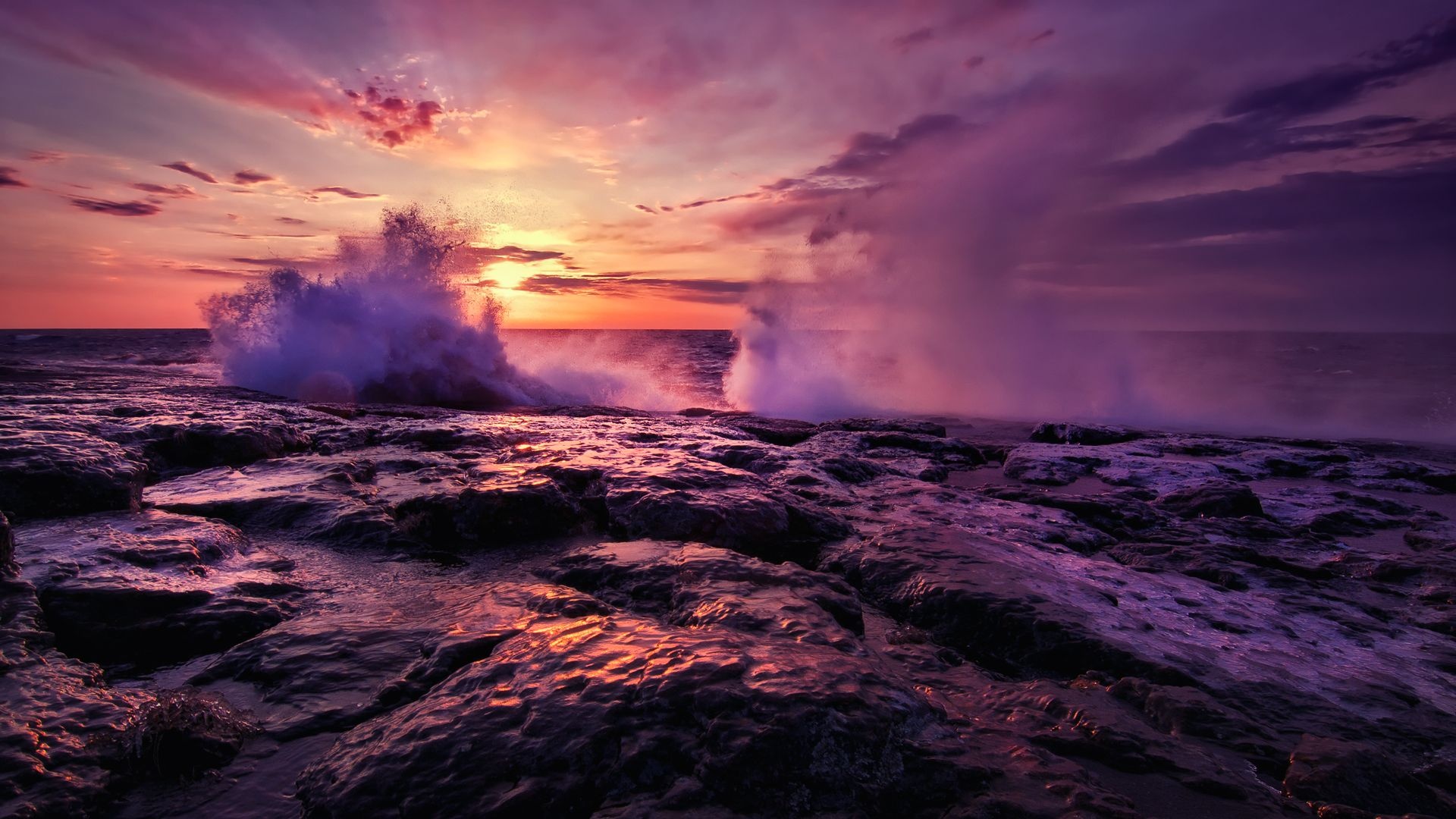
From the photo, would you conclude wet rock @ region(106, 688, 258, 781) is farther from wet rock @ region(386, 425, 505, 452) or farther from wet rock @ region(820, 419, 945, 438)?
wet rock @ region(820, 419, 945, 438)

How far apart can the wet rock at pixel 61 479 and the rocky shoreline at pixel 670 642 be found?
2cm

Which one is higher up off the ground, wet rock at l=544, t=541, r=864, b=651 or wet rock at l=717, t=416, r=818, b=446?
wet rock at l=544, t=541, r=864, b=651

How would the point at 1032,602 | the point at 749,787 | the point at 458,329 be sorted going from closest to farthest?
the point at 749,787
the point at 1032,602
the point at 458,329

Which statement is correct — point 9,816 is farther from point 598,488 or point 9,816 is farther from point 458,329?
point 458,329

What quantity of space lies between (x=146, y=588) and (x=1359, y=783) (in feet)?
18.2

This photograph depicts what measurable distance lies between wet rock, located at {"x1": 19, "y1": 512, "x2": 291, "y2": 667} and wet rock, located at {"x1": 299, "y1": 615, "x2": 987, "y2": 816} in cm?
136

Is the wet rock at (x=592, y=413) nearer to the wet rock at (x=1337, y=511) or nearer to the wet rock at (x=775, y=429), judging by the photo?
the wet rock at (x=775, y=429)

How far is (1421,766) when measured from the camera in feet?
8.31

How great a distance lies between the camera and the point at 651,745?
78.7 inches

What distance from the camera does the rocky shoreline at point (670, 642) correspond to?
1.95 metres

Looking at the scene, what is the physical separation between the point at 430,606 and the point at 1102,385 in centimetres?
2025

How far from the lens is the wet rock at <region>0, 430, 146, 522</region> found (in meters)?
4.03

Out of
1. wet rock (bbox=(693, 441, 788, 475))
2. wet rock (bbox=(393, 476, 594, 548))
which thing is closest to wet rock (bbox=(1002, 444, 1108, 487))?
wet rock (bbox=(693, 441, 788, 475))

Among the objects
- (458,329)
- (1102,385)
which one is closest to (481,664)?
(458,329)
